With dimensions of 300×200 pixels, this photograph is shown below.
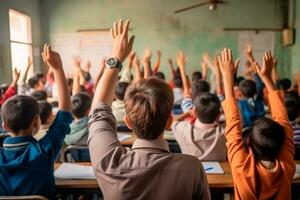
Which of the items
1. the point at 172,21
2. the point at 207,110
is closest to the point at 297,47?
the point at 172,21

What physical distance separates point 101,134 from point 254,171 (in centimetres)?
87

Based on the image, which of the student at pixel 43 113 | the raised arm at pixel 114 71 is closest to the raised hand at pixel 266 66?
the raised arm at pixel 114 71

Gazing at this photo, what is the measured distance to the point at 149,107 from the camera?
42.3 inches

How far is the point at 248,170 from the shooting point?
168cm

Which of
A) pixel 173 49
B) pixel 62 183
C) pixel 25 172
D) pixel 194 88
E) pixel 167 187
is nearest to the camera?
pixel 167 187

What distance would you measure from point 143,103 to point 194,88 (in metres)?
3.08

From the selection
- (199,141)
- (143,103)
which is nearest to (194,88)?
(199,141)

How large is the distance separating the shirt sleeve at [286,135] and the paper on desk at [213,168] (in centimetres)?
40

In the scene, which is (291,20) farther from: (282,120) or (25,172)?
(25,172)

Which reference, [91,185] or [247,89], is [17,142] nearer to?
[91,185]

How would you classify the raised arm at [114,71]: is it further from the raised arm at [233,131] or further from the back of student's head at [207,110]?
the back of student's head at [207,110]

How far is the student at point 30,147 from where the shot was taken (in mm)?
1629

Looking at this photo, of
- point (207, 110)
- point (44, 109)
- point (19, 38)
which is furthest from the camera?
point (19, 38)

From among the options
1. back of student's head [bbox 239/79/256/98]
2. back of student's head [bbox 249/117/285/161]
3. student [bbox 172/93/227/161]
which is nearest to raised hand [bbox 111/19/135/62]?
back of student's head [bbox 249/117/285/161]
